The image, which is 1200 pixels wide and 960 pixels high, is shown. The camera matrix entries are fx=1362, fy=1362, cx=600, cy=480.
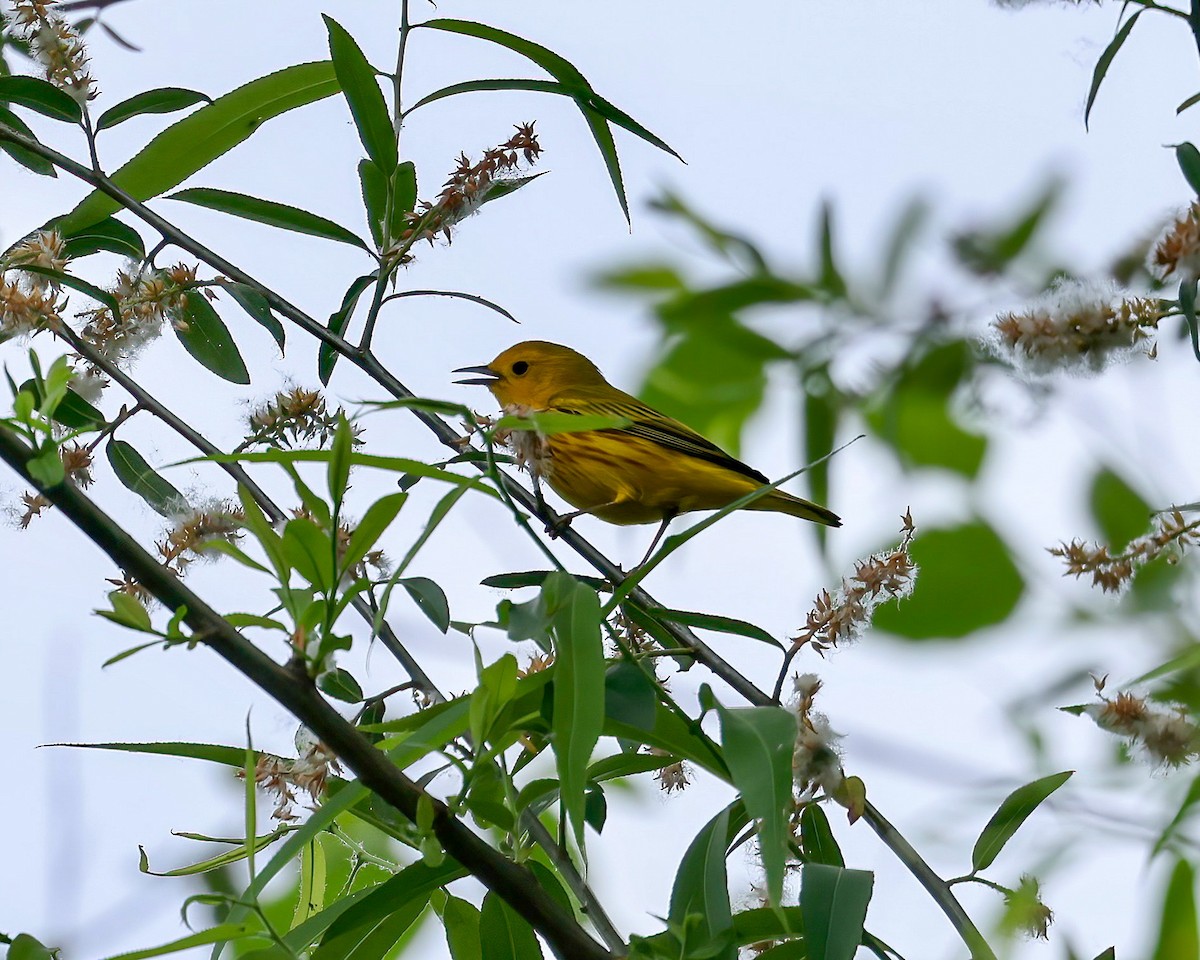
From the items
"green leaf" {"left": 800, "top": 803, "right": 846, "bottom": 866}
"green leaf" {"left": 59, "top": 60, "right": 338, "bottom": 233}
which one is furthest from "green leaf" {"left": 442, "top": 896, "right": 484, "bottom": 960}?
"green leaf" {"left": 59, "top": 60, "right": 338, "bottom": 233}

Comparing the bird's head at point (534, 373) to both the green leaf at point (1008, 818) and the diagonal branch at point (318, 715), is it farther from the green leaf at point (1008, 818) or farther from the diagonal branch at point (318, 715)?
the diagonal branch at point (318, 715)

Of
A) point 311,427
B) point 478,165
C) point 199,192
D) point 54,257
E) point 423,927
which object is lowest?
point 423,927

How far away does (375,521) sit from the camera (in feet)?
3.99

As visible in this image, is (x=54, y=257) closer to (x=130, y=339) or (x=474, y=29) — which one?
(x=130, y=339)

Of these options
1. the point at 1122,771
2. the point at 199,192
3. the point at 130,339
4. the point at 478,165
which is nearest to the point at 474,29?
the point at 478,165

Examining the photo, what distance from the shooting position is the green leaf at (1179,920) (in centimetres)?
76

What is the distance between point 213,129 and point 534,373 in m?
2.95

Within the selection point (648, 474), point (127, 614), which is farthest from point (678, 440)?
point (127, 614)

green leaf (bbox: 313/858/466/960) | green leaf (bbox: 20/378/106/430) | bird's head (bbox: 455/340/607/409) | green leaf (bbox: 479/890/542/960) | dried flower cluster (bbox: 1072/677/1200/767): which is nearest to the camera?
dried flower cluster (bbox: 1072/677/1200/767)

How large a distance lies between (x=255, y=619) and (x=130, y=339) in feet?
2.88

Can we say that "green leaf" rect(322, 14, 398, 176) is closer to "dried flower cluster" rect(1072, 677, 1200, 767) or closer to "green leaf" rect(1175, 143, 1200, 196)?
"green leaf" rect(1175, 143, 1200, 196)

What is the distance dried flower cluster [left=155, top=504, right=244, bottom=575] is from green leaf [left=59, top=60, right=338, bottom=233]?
0.65 meters

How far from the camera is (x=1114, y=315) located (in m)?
0.93

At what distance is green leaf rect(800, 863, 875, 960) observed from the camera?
46.6 inches
